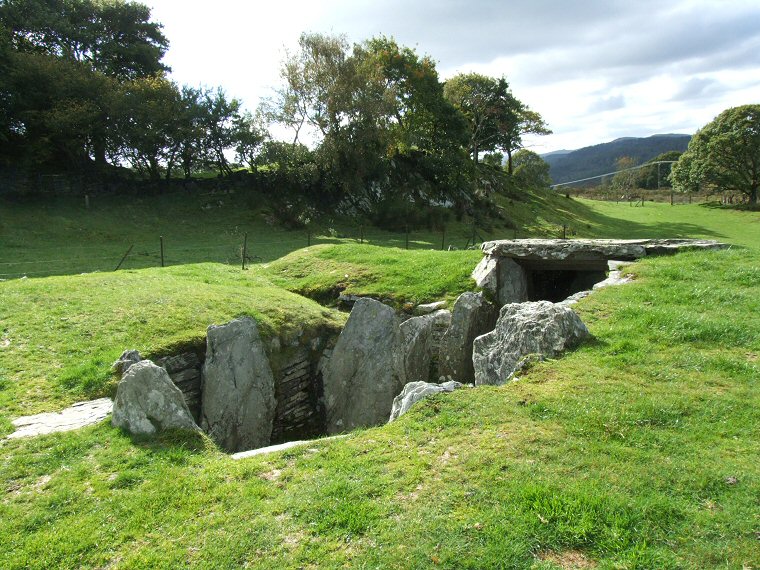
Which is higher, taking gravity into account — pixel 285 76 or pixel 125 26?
pixel 125 26

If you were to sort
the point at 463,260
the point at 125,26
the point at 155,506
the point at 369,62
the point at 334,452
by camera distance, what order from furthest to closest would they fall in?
the point at 125,26 < the point at 369,62 < the point at 463,260 < the point at 334,452 < the point at 155,506

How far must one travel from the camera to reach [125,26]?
41938 mm

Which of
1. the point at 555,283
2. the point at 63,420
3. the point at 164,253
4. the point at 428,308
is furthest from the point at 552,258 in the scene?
the point at 164,253

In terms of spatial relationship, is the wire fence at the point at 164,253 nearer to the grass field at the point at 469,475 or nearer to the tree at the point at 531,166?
the grass field at the point at 469,475

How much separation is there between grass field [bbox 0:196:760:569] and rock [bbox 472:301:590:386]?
418 mm

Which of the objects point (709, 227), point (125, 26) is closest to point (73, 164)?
point (125, 26)

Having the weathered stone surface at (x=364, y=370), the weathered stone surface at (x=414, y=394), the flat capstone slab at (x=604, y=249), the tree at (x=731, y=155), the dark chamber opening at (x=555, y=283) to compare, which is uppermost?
the tree at (x=731, y=155)

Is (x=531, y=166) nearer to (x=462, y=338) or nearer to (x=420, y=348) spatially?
(x=462, y=338)

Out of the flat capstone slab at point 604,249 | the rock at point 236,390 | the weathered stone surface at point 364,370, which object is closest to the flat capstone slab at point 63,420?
the rock at point 236,390

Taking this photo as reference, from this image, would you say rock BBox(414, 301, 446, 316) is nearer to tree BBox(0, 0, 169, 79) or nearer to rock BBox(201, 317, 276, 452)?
rock BBox(201, 317, 276, 452)

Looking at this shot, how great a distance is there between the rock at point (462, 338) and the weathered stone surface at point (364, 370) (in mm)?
1133

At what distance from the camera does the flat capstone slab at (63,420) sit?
24.1ft

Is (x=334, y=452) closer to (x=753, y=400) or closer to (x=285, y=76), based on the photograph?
(x=753, y=400)

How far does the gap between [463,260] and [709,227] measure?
39165 millimetres
